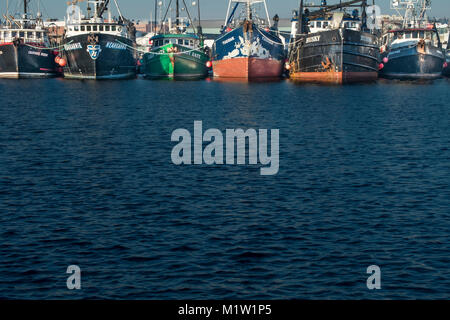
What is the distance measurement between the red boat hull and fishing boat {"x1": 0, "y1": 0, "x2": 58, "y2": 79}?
32.5 metres

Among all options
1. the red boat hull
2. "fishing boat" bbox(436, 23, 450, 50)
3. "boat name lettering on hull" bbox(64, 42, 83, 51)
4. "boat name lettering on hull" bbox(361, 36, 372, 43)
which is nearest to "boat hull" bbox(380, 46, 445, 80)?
"boat name lettering on hull" bbox(361, 36, 372, 43)

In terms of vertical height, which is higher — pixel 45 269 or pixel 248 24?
pixel 248 24

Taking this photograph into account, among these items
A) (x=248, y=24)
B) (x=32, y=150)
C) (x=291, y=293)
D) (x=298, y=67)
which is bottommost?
(x=291, y=293)

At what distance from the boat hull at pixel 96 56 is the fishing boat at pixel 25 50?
26.8ft

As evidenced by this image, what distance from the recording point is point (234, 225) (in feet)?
78.7

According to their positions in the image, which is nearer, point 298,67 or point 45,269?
point 45,269

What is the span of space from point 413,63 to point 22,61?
228 feet

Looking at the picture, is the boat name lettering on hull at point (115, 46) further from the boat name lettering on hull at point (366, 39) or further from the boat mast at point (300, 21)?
the boat name lettering on hull at point (366, 39)

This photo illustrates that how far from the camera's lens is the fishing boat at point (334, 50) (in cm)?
9688

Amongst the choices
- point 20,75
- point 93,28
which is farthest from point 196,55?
point 20,75

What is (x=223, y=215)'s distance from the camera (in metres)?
25.5

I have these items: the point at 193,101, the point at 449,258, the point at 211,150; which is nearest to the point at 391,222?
the point at 449,258
